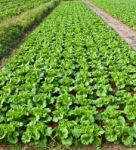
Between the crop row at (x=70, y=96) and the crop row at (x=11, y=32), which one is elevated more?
the crop row at (x=70, y=96)

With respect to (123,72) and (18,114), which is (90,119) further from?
(123,72)

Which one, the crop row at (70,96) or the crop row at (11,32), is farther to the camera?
the crop row at (11,32)

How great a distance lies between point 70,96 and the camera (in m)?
7.55

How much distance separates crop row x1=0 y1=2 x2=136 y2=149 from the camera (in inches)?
244

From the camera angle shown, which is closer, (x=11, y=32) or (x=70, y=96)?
(x=70, y=96)

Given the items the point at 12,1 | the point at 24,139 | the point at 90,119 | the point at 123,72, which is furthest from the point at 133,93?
the point at 12,1

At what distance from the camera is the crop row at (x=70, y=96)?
6.20 metres

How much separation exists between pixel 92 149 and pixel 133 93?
282 centimetres

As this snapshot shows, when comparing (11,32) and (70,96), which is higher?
(70,96)

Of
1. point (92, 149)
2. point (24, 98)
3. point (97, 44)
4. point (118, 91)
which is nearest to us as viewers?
point (92, 149)

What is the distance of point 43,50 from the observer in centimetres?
1221

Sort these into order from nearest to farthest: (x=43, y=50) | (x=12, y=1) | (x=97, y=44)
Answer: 1. (x=43, y=50)
2. (x=97, y=44)
3. (x=12, y=1)

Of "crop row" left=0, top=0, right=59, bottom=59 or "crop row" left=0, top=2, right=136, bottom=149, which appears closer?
"crop row" left=0, top=2, right=136, bottom=149

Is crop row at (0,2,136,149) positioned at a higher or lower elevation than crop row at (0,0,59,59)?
higher
